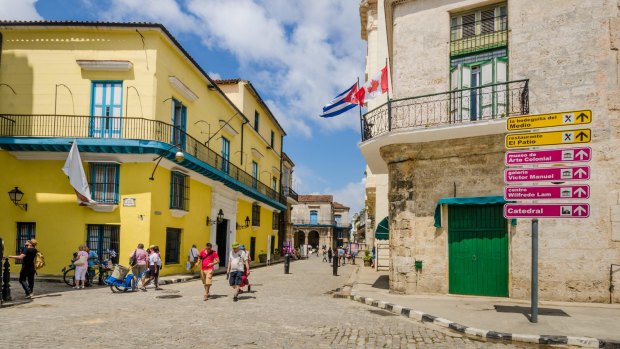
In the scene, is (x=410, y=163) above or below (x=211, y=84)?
below

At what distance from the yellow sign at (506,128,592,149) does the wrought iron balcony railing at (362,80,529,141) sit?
6.83 ft

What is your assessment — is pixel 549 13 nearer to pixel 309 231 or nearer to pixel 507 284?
pixel 507 284

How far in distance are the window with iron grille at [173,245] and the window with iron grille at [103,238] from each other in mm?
2288

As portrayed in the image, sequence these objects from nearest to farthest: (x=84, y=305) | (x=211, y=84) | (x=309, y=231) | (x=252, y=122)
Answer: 1. (x=84, y=305)
2. (x=211, y=84)
3. (x=252, y=122)
4. (x=309, y=231)

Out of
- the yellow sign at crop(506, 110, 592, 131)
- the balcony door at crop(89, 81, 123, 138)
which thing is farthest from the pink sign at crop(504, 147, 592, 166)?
the balcony door at crop(89, 81, 123, 138)

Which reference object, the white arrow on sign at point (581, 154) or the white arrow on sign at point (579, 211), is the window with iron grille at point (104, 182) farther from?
the white arrow on sign at point (581, 154)

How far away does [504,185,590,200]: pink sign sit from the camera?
8.21 metres

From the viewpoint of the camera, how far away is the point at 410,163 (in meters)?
12.3

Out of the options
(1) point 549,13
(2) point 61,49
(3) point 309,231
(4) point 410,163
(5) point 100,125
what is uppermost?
(2) point 61,49

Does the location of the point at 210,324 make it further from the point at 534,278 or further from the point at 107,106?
the point at 107,106

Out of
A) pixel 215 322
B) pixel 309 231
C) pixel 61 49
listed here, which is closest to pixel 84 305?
pixel 215 322

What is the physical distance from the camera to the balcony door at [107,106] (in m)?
17.0

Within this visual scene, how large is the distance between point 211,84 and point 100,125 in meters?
6.89

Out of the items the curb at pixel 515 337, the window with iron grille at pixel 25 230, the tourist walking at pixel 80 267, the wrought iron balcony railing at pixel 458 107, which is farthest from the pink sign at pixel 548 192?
the window with iron grille at pixel 25 230
